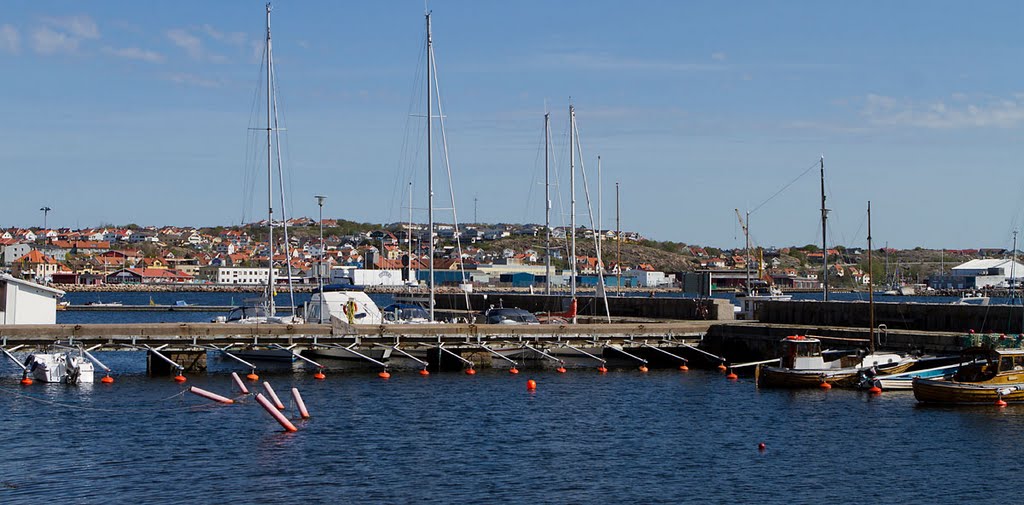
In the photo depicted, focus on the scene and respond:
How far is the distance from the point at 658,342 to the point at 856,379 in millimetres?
12563

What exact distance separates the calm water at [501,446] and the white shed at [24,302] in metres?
7.60

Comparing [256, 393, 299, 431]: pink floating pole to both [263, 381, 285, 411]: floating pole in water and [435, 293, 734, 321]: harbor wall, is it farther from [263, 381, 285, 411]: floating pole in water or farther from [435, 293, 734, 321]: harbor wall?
[435, 293, 734, 321]: harbor wall

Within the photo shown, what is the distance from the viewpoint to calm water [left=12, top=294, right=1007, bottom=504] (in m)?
29.6

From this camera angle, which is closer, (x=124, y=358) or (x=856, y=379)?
(x=856, y=379)

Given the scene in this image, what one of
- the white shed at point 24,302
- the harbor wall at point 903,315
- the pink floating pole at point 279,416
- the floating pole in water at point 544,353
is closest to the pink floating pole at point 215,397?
the pink floating pole at point 279,416

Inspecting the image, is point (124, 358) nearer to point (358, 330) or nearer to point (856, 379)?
point (358, 330)

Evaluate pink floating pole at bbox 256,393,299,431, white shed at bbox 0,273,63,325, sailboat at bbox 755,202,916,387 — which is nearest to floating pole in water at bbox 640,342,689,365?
sailboat at bbox 755,202,916,387

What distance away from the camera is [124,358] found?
64.8 metres

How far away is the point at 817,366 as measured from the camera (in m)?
48.6

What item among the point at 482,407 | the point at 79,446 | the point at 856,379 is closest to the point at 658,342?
the point at 856,379

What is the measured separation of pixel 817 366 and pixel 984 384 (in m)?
7.37

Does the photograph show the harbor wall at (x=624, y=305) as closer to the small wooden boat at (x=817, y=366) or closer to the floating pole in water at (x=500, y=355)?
the floating pole in water at (x=500, y=355)

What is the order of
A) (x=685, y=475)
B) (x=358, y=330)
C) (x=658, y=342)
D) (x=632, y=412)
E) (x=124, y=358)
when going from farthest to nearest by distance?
(x=124, y=358)
(x=658, y=342)
(x=358, y=330)
(x=632, y=412)
(x=685, y=475)

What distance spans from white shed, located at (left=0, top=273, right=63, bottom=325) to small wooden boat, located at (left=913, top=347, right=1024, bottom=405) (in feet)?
126
